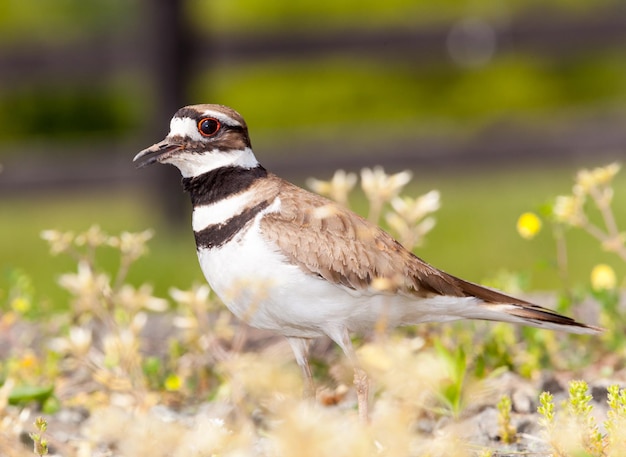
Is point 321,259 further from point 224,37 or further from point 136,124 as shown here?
point 136,124

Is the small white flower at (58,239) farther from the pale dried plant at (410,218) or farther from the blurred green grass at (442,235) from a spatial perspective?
the blurred green grass at (442,235)

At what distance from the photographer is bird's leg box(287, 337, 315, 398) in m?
2.68

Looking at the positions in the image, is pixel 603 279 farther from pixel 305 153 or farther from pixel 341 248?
pixel 305 153

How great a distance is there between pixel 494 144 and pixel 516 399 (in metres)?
5.18

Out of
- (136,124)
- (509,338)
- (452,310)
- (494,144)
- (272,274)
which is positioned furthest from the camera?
(136,124)

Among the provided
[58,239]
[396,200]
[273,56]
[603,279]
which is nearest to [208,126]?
[58,239]

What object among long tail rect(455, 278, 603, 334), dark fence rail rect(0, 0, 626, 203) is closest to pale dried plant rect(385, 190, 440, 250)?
long tail rect(455, 278, 603, 334)

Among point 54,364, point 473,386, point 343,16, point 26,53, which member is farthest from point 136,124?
point 473,386

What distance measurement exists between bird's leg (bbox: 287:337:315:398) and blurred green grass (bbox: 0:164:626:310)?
226cm

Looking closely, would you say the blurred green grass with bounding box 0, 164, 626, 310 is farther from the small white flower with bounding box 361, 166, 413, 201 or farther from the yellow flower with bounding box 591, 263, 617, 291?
the small white flower with bounding box 361, 166, 413, 201

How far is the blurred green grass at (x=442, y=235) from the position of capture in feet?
20.5

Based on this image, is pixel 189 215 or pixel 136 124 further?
pixel 136 124

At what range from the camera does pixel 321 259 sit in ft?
8.07

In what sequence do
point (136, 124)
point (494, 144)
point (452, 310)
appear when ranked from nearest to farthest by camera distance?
point (452, 310)
point (494, 144)
point (136, 124)
